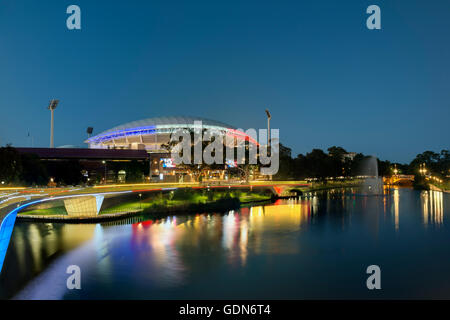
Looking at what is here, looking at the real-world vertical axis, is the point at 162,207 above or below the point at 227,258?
above

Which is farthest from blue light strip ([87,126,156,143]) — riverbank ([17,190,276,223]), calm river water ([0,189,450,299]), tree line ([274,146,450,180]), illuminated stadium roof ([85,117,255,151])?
calm river water ([0,189,450,299])

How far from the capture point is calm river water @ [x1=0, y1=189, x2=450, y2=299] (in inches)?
768

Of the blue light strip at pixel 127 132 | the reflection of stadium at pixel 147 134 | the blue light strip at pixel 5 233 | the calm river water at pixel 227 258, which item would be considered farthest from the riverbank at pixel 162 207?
the blue light strip at pixel 127 132

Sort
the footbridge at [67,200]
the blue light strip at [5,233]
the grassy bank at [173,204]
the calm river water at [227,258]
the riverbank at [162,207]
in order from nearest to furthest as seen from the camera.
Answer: the blue light strip at [5,233] → the calm river water at [227,258] → the footbridge at [67,200] → the riverbank at [162,207] → the grassy bank at [173,204]

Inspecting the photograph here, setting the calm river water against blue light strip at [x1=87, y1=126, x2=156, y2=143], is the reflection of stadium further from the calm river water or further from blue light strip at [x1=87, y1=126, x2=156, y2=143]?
the calm river water

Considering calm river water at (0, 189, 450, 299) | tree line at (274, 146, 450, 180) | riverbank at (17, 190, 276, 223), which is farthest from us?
tree line at (274, 146, 450, 180)

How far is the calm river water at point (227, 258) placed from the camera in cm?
1950

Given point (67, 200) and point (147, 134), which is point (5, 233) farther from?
point (147, 134)

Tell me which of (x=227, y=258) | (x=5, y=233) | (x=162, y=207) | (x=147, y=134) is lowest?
(x=227, y=258)

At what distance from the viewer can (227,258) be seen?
25.8 meters

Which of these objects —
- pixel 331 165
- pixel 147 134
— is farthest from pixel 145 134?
pixel 331 165

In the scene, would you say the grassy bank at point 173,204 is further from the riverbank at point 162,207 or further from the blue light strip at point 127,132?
the blue light strip at point 127,132
